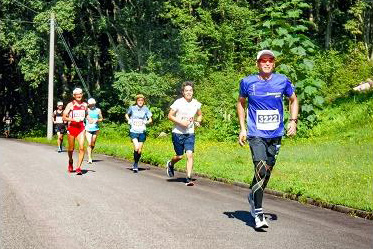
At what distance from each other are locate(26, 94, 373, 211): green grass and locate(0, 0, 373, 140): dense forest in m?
1.62

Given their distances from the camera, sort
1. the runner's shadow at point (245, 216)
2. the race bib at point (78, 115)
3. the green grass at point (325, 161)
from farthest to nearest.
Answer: the race bib at point (78, 115) → the green grass at point (325, 161) → the runner's shadow at point (245, 216)

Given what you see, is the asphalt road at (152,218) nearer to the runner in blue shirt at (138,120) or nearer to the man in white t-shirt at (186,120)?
the man in white t-shirt at (186,120)

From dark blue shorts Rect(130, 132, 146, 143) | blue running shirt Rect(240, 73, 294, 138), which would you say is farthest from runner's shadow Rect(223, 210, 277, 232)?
dark blue shorts Rect(130, 132, 146, 143)

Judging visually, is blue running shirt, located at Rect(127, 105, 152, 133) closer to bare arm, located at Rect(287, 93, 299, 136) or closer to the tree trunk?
bare arm, located at Rect(287, 93, 299, 136)

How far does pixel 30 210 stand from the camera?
8.39 metres

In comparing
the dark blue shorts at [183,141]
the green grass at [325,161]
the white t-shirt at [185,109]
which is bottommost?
the green grass at [325,161]

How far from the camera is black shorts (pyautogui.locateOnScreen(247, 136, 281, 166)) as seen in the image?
7.50m

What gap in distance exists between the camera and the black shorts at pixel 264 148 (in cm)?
750

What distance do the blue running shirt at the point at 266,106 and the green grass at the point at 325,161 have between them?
2.48 meters

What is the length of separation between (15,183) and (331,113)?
20.0 meters

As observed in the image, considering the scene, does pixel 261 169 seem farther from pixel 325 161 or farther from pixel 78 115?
pixel 325 161

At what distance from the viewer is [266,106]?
754cm

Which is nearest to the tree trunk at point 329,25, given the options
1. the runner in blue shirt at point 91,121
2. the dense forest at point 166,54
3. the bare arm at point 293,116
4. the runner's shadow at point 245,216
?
the dense forest at point 166,54

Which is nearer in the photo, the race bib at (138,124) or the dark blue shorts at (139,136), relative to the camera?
the race bib at (138,124)
